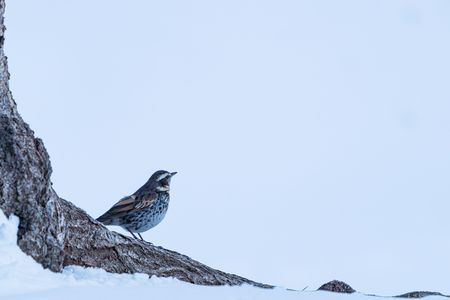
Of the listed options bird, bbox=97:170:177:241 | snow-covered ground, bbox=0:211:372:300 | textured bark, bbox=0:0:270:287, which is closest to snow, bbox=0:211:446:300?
snow-covered ground, bbox=0:211:372:300

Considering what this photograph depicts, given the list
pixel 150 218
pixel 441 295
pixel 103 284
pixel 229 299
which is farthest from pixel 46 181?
pixel 150 218

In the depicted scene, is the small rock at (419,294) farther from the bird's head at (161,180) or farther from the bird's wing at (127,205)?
the bird's head at (161,180)

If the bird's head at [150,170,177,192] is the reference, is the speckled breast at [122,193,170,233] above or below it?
below

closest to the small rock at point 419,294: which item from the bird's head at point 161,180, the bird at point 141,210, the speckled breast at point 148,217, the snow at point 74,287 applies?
the snow at point 74,287

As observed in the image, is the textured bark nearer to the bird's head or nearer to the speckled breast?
the speckled breast

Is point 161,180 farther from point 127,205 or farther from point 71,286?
point 71,286

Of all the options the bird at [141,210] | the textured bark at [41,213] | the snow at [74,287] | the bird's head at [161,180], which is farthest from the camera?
the bird's head at [161,180]
